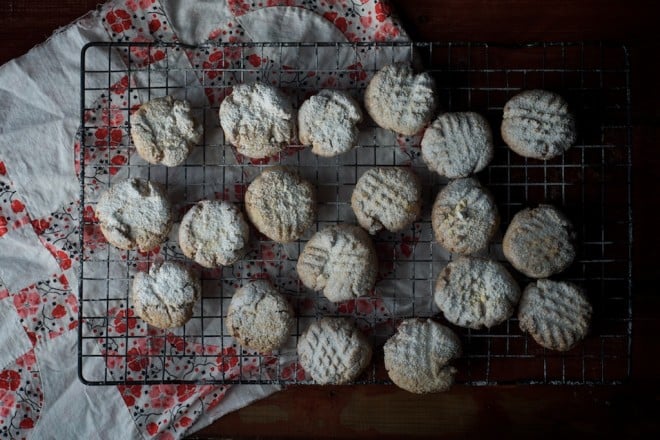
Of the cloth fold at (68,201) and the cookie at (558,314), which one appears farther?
the cloth fold at (68,201)

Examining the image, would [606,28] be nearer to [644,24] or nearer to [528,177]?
[644,24]

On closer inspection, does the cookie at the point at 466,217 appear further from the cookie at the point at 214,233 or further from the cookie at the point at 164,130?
the cookie at the point at 164,130

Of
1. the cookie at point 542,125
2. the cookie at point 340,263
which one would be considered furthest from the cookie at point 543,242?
the cookie at point 340,263

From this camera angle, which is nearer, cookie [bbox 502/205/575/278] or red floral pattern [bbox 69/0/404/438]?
cookie [bbox 502/205/575/278]

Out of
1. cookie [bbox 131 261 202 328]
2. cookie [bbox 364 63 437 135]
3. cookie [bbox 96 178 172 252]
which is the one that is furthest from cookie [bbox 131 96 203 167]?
cookie [bbox 364 63 437 135]

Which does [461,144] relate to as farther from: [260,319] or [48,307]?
[48,307]

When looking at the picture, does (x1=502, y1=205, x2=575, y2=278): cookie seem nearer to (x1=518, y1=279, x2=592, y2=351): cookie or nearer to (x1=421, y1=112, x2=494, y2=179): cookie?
(x1=518, y1=279, x2=592, y2=351): cookie
